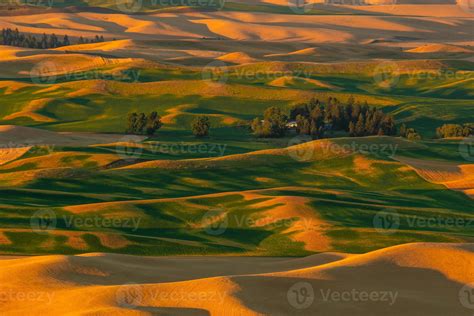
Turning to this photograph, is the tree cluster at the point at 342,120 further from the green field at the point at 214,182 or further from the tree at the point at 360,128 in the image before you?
the green field at the point at 214,182

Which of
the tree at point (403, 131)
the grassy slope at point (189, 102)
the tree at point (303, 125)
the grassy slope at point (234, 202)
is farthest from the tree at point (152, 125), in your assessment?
the tree at point (403, 131)

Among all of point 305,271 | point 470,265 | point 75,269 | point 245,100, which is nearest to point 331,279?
point 305,271

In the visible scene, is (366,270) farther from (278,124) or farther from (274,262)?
(278,124)

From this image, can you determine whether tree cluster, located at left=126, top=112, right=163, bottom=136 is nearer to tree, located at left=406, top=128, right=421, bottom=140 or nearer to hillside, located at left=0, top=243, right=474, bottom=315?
tree, located at left=406, top=128, right=421, bottom=140

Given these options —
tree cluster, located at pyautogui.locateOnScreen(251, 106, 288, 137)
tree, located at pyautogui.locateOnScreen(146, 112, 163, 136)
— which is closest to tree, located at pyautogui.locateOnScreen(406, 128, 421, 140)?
tree cluster, located at pyautogui.locateOnScreen(251, 106, 288, 137)

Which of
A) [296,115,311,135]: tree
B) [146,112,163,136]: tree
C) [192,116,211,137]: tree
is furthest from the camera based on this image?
[296,115,311,135]: tree

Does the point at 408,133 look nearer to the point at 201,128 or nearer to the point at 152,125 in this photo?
the point at 201,128
